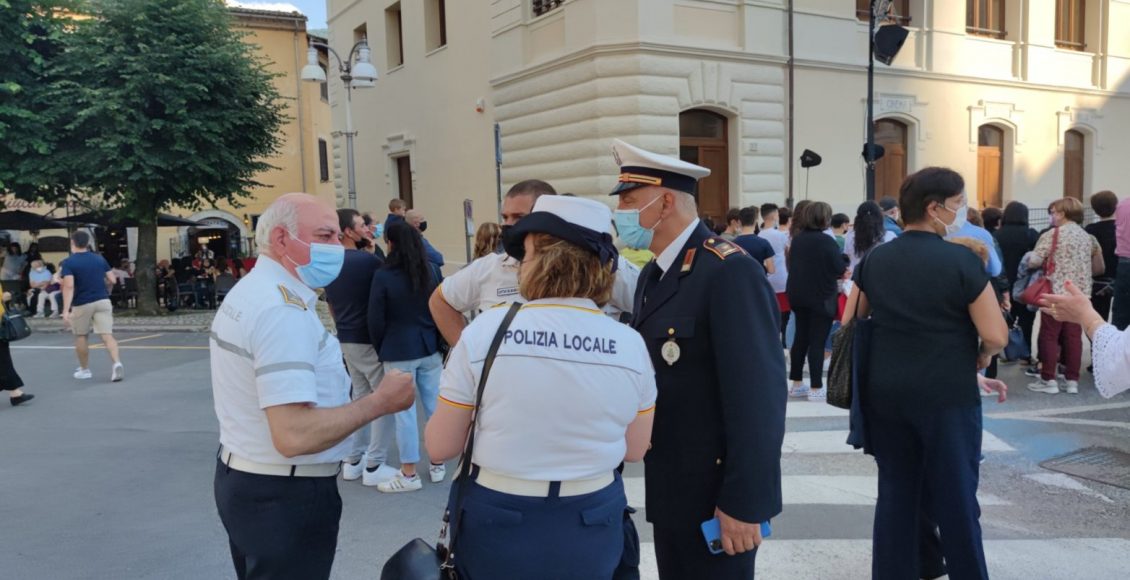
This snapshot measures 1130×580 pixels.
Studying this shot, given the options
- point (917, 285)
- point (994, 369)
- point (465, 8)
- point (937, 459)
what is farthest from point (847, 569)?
point (465, 8)

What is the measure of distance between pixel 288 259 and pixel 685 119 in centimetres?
1366

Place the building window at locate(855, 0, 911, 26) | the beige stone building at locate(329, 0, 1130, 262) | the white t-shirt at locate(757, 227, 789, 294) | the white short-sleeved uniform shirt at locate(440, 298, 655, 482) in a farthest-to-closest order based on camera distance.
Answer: the building window at locate(855, 0, 911, 26)
the beige stone building at locate(329, 0, 1130, 262)
the white t-shirt at locate(757, 227, 789, 294)
the white short-sleeved uniform shirt at locate(440, 298, 655, 482)

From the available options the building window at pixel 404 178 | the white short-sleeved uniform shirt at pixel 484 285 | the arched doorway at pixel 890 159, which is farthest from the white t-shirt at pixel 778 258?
the building window at pixel 404 178

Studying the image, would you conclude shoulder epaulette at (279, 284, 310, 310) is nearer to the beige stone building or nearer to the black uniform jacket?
the black uniform jacket

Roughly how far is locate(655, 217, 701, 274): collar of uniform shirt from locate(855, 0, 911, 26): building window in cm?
1656

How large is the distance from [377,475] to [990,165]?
19063 mm

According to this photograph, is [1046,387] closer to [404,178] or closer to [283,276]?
[283,276]

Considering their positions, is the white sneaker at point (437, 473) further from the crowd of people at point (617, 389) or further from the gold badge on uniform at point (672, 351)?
the gold badge on uniform at point (672, 351)

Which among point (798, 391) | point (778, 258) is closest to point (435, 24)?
point (778, 258)

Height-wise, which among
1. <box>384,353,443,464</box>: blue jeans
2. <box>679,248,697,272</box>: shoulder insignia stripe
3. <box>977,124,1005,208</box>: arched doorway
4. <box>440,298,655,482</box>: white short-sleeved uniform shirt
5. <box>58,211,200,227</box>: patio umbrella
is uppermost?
<box>977,124,1005,208</box>: arched doorway

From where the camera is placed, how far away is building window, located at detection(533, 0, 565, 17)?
53.5 ft

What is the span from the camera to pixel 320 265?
283cm

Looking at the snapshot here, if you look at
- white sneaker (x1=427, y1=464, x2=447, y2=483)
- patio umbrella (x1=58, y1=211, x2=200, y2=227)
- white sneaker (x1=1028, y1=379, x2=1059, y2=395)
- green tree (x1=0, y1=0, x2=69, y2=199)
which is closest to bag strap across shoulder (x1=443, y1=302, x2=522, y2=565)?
white sneaker (x1=427, y1=464, x2=447, y2=483)

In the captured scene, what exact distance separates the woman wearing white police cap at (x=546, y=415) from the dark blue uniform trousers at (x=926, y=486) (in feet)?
5.86
